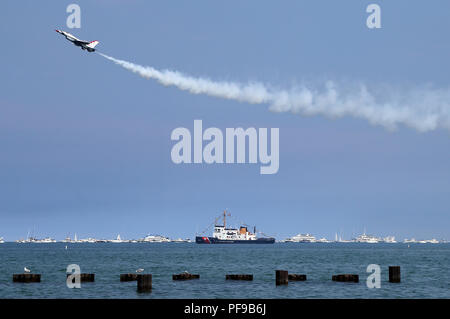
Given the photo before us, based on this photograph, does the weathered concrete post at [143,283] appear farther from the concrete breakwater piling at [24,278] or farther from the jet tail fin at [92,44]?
the jet tail fin at [92,44]

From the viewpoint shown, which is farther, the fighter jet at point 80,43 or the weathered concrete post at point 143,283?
the fighter jet at point 80,43

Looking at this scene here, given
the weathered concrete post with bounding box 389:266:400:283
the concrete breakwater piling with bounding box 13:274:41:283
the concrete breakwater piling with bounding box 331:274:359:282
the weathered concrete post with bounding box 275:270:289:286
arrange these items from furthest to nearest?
the concrete breakwater piling with bounding box 13:274:41:283, the concrete breakwater piling with bounding box 331:274:359:282, the weathered concrete post with bounding box 389:266:400:283, the weathered concrete post with bounding box 275:270:289:286

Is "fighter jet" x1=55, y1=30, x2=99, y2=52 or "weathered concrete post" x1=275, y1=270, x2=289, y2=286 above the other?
"fighter jet" x1=55, y1=30, x2=99, y2=52

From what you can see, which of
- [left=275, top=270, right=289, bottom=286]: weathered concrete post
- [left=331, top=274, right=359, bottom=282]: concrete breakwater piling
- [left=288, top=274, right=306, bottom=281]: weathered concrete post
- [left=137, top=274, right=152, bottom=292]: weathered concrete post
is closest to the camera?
[left=137, top=274, right=152, bottom=292]: weathered concrete post

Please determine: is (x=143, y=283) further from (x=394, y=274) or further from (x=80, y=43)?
(x=80, y=43)

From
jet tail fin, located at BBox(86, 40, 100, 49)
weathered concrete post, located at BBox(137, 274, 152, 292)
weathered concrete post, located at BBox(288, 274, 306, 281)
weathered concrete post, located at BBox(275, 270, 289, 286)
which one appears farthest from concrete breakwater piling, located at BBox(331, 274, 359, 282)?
jet tail fin, located at BBox(86, 40, 100, 49)

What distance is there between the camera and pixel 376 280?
215 ft

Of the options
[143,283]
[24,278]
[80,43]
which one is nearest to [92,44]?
[80,43]

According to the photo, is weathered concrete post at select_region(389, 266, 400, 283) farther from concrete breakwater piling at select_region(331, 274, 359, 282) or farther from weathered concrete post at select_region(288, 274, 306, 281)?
weathered concrete post at select_region(288, 274, 306, 281)

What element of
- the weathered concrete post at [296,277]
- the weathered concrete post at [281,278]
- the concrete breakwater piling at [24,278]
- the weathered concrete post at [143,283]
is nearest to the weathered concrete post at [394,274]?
the weathered concrete post at [296,277]

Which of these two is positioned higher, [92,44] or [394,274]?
[92,44]
